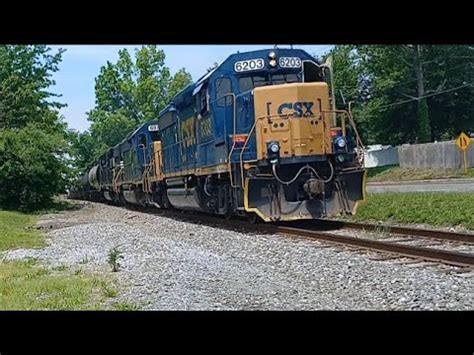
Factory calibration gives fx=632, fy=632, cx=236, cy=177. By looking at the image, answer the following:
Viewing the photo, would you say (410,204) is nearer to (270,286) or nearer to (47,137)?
(270,286)

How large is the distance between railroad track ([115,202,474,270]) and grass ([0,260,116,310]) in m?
3.99

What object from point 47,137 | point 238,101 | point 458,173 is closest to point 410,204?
point 238,101

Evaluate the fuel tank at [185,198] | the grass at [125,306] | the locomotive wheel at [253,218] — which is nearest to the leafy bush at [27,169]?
the fuel tank at [185,198]

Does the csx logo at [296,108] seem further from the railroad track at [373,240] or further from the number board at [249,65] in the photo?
the railroad track at [373,240]

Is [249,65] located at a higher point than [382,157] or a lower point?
higher

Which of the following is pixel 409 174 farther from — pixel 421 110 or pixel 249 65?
pixel 249 65

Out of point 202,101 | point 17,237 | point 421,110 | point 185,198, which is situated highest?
point 421,110

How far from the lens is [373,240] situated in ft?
32.6

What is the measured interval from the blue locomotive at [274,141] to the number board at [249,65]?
2 cm

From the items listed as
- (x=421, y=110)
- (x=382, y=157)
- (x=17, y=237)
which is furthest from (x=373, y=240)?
(x=382, y=157)

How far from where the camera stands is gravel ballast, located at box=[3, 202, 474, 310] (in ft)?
19.7

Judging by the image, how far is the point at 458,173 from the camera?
3108 centimetres

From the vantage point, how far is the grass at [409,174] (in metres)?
31.0

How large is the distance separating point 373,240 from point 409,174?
25.0m
